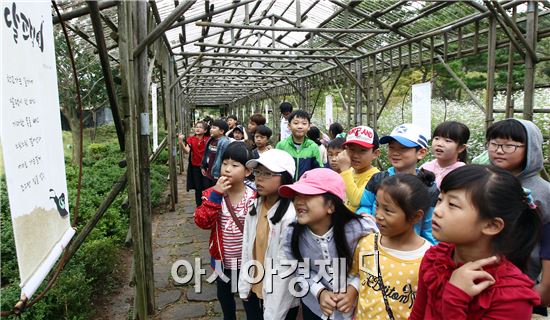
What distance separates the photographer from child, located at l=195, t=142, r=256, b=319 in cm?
264

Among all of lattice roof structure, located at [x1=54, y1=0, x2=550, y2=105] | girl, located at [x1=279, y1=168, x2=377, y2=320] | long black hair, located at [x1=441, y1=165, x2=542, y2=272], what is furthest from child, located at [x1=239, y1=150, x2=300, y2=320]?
lattice roof structure, located at [x1=54, y1=0, x2=550, y2=105]

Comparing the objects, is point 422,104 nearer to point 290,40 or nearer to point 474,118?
point 290,40

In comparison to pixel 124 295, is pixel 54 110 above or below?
above

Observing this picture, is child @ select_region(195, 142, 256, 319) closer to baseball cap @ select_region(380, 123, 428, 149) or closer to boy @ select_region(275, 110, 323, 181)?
baseball cap @ select_region(380, 123, 428, 149)

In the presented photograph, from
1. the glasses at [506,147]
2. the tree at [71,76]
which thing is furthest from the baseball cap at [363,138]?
the tree at [71,76]

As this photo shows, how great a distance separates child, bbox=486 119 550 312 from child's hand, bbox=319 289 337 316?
3.17ft

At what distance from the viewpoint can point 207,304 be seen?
3.62 m

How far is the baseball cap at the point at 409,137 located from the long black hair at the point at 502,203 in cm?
107

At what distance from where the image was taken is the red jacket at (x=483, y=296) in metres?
1.19

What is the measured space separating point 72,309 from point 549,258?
3.20 meters

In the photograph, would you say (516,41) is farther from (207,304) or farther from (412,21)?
(207,304)

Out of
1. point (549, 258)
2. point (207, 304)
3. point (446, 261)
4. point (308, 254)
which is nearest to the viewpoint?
point (446, 261)

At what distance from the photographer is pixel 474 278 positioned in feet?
4.02

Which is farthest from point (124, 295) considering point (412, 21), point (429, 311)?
point (412, 21)
